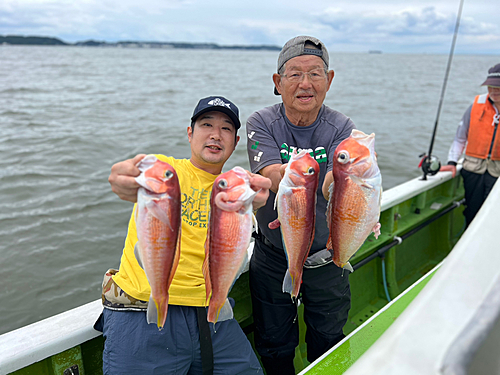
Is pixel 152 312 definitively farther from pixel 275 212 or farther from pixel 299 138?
pixel 299 138

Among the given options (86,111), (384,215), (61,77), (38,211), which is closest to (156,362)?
(384,215)

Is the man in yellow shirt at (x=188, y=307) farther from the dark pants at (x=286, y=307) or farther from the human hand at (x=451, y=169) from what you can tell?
the human hand at (x=451, y=169)

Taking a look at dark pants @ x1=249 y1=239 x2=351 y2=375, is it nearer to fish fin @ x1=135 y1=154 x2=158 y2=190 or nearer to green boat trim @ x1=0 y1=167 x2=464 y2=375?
green boat trim @ x1=0 y1=167 x2=464 y2=375

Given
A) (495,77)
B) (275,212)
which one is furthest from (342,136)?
(495,77)

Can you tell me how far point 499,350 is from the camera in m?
1.05

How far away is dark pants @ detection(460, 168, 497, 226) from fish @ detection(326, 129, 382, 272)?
14.5 feet

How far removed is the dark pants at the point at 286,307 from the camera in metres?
2.96

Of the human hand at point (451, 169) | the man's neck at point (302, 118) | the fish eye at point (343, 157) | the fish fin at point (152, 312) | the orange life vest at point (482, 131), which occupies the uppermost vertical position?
the man's neck at point (302, 118)

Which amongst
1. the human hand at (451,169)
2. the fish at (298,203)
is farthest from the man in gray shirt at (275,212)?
the human hand at (451,169)

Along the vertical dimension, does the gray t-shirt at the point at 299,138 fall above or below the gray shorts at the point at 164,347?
above

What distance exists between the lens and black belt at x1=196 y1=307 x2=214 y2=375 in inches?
92.1

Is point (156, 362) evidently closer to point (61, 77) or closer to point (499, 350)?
point (499, 350)

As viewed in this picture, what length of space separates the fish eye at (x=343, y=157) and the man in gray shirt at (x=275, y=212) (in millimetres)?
378

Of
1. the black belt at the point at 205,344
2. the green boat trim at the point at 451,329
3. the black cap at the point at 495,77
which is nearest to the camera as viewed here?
the green boat trim at the point at 451,329
